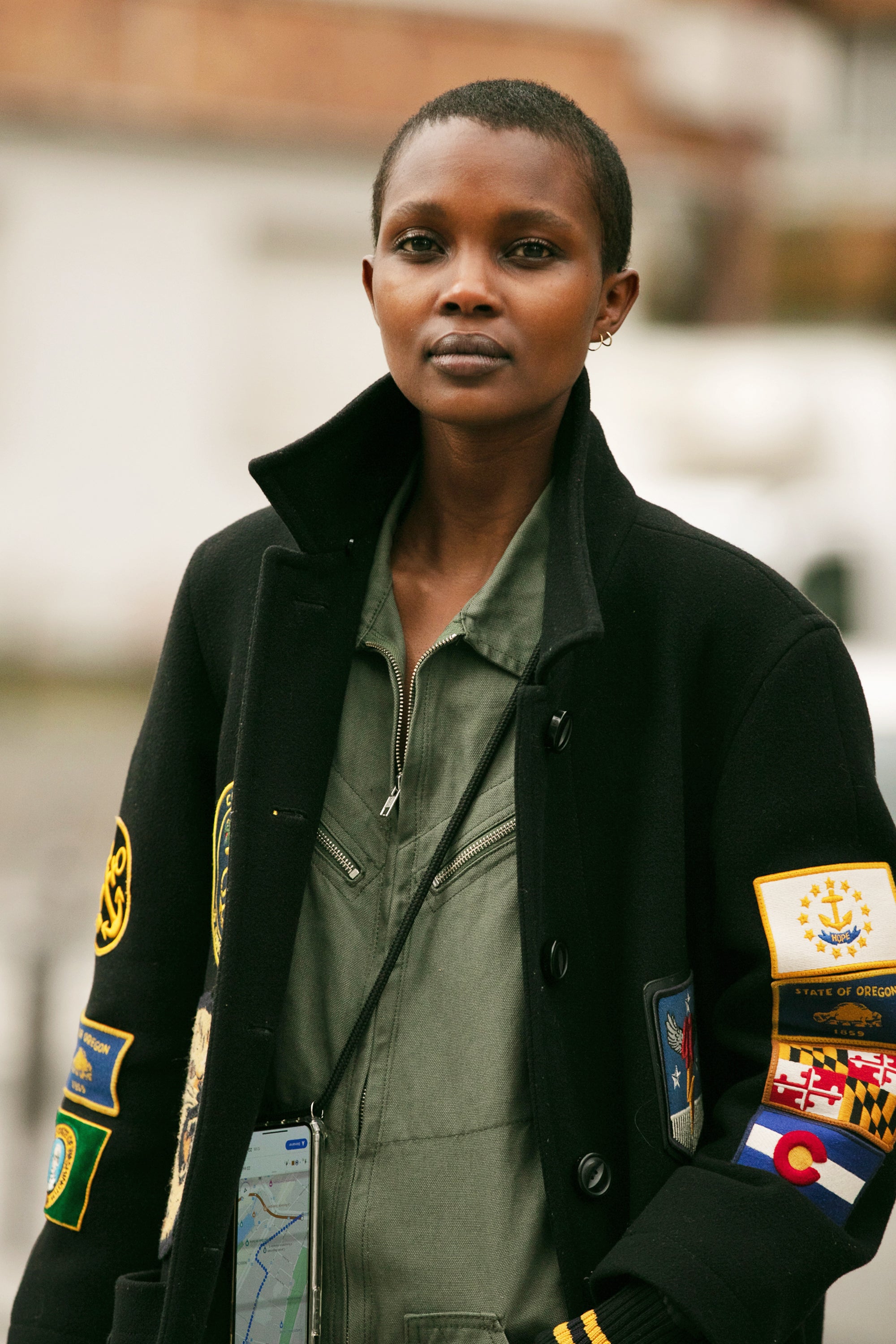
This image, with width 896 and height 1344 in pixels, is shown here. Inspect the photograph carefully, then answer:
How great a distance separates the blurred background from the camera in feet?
40.8

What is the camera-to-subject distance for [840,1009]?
1.74 m

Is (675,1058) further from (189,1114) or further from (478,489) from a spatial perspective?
(478,489)

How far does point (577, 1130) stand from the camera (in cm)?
174

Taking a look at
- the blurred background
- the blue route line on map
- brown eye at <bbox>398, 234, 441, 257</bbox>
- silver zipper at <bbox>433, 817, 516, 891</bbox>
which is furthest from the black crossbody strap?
the blurred background

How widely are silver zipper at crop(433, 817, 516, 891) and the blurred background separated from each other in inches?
410

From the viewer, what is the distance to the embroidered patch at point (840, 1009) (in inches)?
68.6

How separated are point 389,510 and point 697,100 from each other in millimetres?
11768

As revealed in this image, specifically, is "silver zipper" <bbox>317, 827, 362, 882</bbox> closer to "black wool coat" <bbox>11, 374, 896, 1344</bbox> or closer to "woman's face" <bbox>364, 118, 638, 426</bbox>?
"black wool coat" <bbox>11, 374, 896, 1344</bbox>

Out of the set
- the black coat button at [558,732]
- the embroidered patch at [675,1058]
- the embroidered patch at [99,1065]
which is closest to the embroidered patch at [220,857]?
the embroidered patch at [99,1065]

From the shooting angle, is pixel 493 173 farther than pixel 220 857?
No

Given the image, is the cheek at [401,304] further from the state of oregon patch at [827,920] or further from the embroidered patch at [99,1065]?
the embroidered patch at [99,1065]

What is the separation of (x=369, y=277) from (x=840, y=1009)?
106cm

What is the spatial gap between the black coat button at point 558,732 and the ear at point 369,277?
54 cm

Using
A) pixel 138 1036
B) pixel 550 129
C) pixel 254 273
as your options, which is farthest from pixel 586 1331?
pixel 254 273
